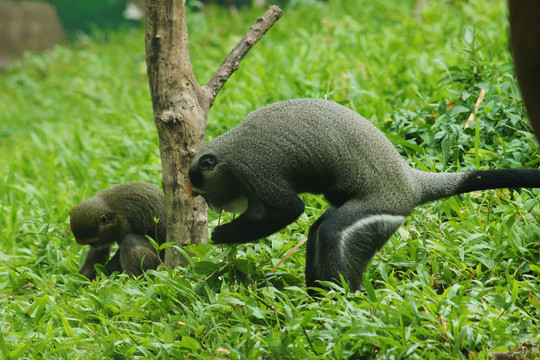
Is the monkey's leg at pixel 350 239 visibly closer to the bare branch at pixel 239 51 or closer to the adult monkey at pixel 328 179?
the adult monkey at pixel 328 179

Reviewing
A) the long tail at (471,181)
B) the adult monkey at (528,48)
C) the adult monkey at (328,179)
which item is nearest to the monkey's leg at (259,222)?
the adult monkey at (328,179)

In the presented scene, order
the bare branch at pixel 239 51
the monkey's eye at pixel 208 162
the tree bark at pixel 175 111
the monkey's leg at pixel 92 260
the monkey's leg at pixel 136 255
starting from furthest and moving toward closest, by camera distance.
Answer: the monkey's leg at pixel 92 260, the monkey's leg at pixel 136 255, the bare branch at pixel 239 51, the tree bark at pixel 175 111, the monkey's eye at pixel 208 162

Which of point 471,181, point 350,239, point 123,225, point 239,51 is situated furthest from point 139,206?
point 471,181

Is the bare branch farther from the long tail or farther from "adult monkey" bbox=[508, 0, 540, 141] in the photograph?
"adult monkey" bbox=[508, 0, 540, 141]

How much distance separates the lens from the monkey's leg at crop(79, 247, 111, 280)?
4.57m

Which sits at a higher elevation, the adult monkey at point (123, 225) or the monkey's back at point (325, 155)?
the monkey's back at point (325, 155)

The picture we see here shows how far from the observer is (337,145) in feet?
11.1

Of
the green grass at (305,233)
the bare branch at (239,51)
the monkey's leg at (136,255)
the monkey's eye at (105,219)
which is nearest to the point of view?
the green grass at (305,233)

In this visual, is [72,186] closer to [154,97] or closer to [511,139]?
[154,97]

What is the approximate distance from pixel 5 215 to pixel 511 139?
14.6ft

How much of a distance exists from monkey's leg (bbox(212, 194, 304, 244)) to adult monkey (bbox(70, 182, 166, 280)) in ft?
3.05

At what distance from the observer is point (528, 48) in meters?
1.83

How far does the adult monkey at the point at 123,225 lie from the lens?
4.36 meters

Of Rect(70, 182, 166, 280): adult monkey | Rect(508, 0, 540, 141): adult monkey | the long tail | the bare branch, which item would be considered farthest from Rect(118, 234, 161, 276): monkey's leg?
Rect(508, 0, 540, 141): adult monkey
